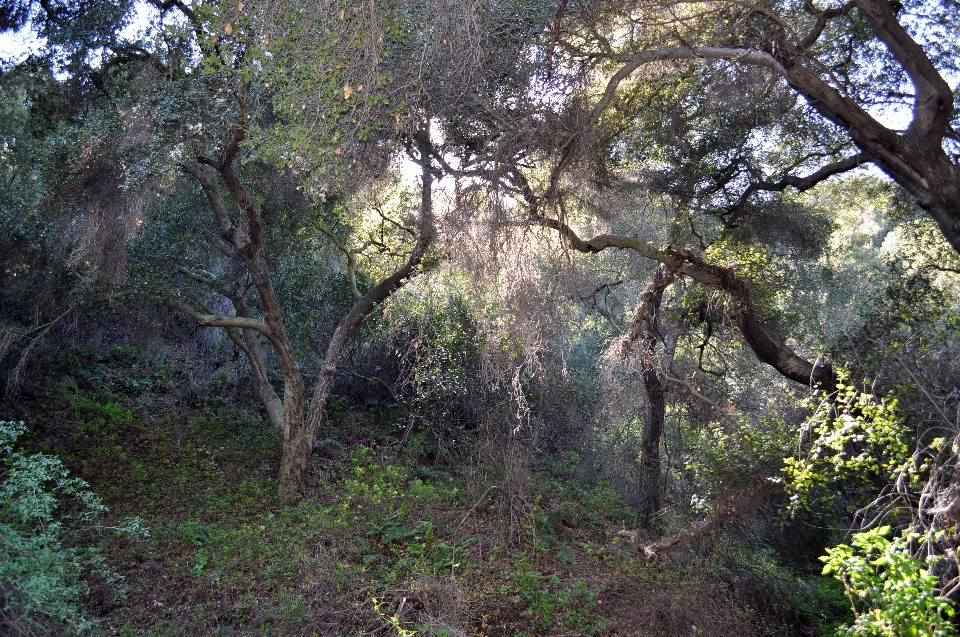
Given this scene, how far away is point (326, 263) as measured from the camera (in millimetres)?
11953

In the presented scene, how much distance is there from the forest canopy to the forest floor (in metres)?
0.06

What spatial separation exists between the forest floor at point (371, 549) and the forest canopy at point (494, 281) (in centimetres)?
6

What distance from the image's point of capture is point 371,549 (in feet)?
23.4

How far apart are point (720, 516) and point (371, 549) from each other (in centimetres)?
362

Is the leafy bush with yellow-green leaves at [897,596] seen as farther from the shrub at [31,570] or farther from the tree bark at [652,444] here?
the tree bark at [652,444]

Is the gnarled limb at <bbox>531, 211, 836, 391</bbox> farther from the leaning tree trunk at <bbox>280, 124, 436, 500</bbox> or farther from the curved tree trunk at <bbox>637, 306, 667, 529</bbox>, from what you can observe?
the leaning tree trunk at <bbox>280, 124, 436, 500</bbox>

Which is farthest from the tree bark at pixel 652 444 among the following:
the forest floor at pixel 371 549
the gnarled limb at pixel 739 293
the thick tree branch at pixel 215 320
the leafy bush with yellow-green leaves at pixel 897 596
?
the leafy bush with yellow-green leaves at pixel 897 596

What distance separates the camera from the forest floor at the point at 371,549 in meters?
5.89

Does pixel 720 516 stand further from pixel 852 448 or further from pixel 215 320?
pixel 215 320

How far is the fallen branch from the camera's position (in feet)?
23.7

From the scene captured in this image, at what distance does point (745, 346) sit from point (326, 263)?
23.5 feet

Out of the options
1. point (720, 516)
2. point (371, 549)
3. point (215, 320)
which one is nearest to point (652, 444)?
point (720, 516)

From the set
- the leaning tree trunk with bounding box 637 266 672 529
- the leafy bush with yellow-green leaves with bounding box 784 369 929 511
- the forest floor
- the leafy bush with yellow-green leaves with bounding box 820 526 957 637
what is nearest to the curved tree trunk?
the leaning tree trunk with bounding box 637 266 672 529

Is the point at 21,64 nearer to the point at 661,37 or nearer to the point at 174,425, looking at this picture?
the point at 174,425
